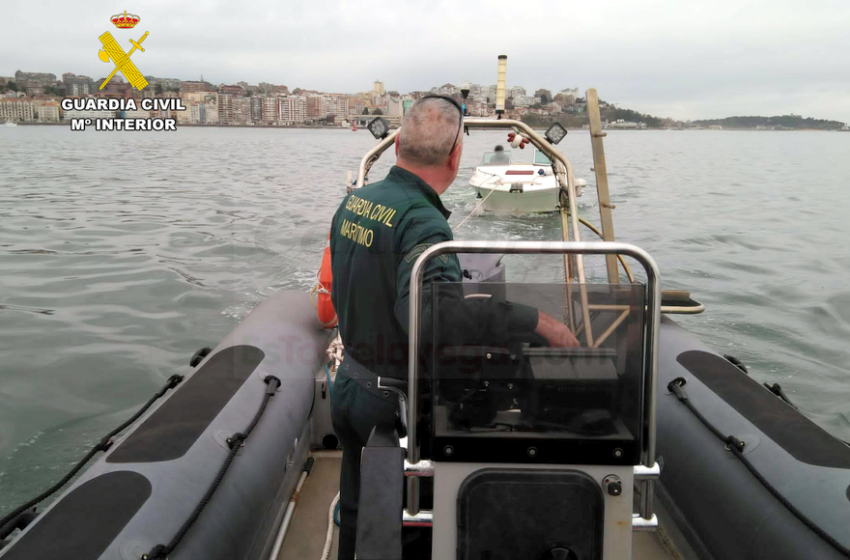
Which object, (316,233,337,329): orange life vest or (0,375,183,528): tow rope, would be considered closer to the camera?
(0,375,183,528): tow rope

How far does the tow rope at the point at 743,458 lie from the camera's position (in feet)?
5.67

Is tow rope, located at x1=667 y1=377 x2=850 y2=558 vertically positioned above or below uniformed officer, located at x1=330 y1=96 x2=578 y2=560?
below

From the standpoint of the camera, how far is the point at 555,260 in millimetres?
3428

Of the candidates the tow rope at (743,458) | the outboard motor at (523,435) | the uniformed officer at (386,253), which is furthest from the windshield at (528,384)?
the tow rope at (743,458)

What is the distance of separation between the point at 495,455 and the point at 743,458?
1.35m

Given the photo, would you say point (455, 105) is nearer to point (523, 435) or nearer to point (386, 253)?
point (386, 253)

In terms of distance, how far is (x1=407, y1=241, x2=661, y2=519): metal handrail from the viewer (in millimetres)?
1246

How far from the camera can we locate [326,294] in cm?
342

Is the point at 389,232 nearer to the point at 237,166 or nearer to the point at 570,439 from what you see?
the point at 570,439

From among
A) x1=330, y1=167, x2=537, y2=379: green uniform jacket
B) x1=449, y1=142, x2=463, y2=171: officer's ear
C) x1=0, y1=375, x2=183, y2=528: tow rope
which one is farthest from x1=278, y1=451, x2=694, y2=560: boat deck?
x1=449, y1=142, x2=463, y2=171: officer's ear

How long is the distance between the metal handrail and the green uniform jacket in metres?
0.05

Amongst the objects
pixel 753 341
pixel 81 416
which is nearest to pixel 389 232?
pixel 81 416

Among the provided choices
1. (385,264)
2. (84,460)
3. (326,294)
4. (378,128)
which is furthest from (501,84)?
(84,460)

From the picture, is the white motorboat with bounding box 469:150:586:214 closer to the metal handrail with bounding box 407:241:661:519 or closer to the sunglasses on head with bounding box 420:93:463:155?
the sunglasses on head with bounding box 420:93:463:155
